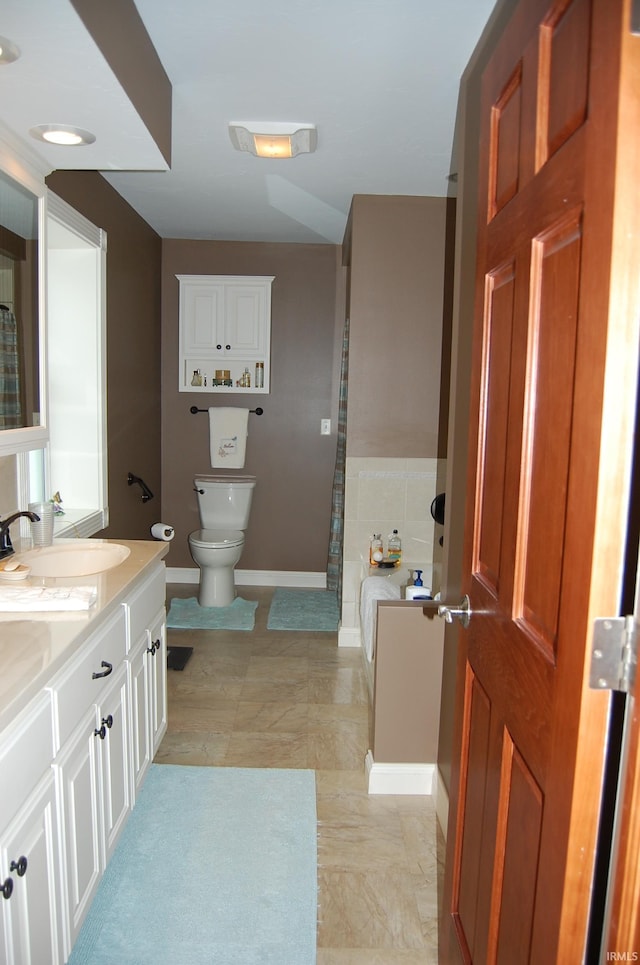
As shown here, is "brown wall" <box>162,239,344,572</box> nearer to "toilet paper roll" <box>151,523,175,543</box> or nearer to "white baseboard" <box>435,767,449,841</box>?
"toilet paper roll" <box>151,523,175,543</box>

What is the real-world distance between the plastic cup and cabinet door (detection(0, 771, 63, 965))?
1035mm

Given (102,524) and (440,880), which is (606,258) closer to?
(440,880)

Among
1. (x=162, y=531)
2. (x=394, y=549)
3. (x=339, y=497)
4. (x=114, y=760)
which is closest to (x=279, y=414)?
(x=339, y=497)

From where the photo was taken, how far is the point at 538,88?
1.03 metres

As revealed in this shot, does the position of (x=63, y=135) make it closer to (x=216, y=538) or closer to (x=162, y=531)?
(x=162, y=531)

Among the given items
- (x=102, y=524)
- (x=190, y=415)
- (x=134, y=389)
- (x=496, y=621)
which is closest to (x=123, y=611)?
(x=496, y=621)

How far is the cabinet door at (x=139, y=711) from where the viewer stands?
2021 mm

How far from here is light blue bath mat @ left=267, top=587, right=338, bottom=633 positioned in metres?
4.09

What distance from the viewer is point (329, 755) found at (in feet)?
8.63

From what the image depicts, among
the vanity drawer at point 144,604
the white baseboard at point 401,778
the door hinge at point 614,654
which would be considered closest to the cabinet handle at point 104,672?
the vanity drawer at point 144,604

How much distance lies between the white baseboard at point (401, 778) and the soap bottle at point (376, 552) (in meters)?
1.30

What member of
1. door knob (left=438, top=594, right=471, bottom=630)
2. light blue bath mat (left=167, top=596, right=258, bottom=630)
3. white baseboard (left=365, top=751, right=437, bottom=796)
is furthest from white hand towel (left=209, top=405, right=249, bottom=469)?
door knob (left=438, top=594, right=471, bottom=630)

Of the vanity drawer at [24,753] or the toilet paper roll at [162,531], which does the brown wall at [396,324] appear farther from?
the vanity drawer at [24,753]

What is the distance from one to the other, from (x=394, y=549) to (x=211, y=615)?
1.32 m
